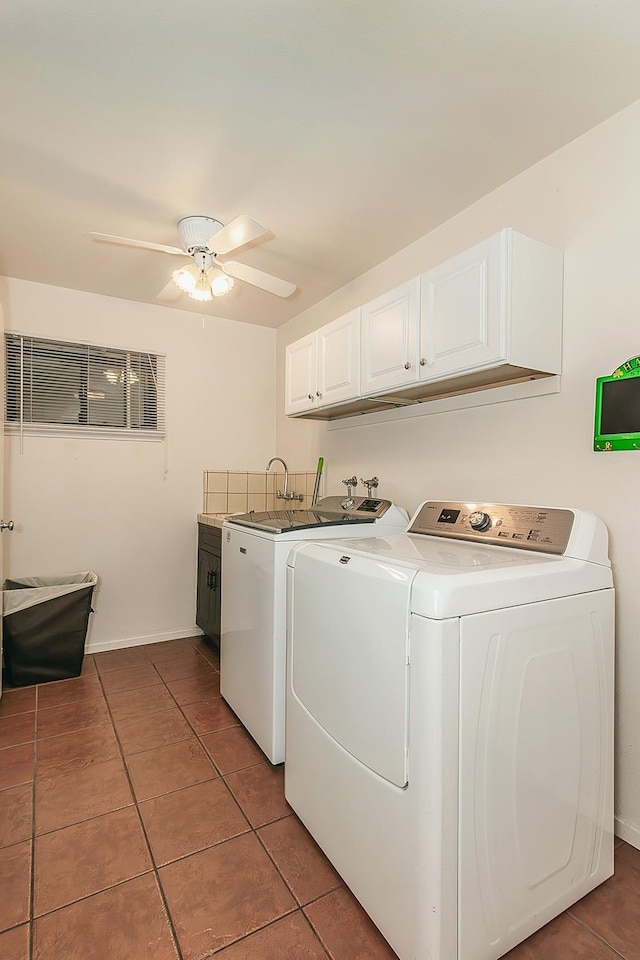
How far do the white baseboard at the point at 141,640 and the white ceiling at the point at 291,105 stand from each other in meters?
2.38

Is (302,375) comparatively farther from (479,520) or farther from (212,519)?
(479,520)

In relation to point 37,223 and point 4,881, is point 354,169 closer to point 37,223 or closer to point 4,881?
point 37,223

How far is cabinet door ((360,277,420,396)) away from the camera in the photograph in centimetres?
194

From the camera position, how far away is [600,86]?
147 centimetres

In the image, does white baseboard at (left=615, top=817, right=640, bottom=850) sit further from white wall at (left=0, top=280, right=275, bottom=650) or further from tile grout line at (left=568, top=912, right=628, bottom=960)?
white wall at (left=0, top=280, right=275, bottom=650)

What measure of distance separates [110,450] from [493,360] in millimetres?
2516

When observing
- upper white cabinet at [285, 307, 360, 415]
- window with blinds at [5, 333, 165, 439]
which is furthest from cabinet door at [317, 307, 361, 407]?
A: window with blinds at [5, 333, 165, 439]

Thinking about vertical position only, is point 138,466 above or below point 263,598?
above

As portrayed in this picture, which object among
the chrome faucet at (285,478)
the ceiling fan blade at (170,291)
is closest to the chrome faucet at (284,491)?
the chrome faucet at (285,478)

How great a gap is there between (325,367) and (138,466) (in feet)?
5.06

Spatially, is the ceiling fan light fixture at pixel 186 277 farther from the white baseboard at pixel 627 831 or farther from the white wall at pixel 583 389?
the white baseboard at pixel 627 831

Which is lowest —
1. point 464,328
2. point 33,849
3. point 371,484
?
point 33,849

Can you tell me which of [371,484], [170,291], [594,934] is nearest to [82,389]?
[170,291]

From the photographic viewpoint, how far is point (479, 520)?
5.74 ft
